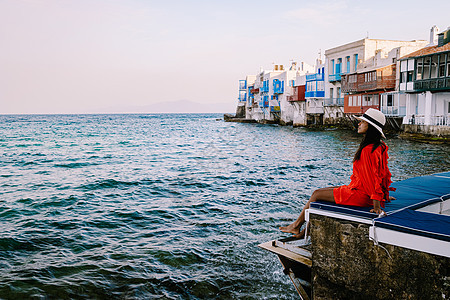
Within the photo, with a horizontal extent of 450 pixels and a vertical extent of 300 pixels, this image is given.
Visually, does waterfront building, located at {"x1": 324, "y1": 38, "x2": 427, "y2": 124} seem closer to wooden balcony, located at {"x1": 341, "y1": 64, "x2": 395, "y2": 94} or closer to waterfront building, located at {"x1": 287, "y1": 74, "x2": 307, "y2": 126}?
wooden balcony, located at {"x1": 341, "y1": 64, "x2": 395, "y2": 94}

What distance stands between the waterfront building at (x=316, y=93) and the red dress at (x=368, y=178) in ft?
181

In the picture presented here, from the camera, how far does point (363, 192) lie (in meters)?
4.93

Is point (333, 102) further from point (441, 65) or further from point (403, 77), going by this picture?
point (441, 65)

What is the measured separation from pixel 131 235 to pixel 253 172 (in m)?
11.2

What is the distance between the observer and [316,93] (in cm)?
5841

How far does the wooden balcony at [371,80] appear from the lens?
40.9 m

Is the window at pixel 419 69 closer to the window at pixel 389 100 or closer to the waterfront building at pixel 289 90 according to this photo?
the window at pixel 389 100

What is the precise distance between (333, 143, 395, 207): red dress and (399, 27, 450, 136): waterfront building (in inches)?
1162

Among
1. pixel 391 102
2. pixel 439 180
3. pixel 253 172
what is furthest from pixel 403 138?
pixel 439 180

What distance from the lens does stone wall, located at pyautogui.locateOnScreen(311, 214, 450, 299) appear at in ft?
12.6

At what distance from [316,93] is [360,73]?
13119 millimetres

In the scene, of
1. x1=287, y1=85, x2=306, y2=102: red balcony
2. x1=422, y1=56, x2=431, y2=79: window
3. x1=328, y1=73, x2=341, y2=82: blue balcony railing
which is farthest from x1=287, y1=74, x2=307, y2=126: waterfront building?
x1=422, y1=56, x2=431, y2=79: window

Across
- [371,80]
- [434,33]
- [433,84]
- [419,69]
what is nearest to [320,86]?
[371,80]

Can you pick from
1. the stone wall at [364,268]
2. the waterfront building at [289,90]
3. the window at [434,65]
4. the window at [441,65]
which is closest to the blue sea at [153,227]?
the stone wall at [364,268]
